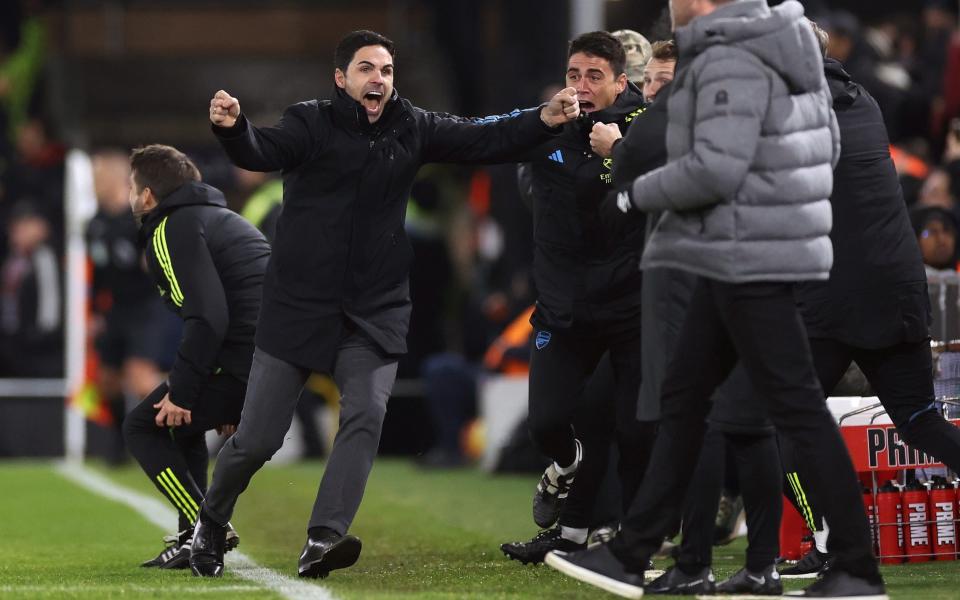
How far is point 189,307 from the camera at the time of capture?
23.0 feet

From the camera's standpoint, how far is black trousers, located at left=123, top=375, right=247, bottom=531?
23.6 feet

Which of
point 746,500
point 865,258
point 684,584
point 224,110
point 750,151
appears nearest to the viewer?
point 750,151

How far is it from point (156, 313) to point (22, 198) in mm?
3424

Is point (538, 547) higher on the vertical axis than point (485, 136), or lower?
lower

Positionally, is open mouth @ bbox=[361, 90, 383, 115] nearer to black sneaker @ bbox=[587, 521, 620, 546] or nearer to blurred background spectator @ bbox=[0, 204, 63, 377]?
black sneaker @ bbox=[587, 521, 620, 546]

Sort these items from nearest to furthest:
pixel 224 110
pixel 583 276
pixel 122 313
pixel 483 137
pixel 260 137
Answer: pixel 224 110
pixel 260 137
pixel 483 137
pixel 583 276
pixel 122 313

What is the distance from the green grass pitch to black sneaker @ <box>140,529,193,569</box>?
0.14 metres

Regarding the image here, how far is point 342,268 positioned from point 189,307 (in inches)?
32.5

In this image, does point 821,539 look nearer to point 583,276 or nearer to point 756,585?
point 756,585

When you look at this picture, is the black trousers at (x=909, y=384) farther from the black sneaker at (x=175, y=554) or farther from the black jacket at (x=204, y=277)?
the black sneaker at (x=175, y=554)

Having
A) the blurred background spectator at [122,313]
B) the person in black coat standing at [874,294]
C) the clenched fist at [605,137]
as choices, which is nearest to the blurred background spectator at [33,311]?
the blurred background spectator at [122,313]

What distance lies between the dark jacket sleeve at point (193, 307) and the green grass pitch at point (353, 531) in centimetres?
76

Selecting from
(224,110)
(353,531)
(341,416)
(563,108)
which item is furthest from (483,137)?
(353,531)

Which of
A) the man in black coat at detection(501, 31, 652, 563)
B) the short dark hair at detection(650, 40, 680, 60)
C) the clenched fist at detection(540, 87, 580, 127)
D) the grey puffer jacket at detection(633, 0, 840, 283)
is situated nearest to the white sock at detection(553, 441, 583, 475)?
the man in black coat at detection(501, 31, 652, 563)
